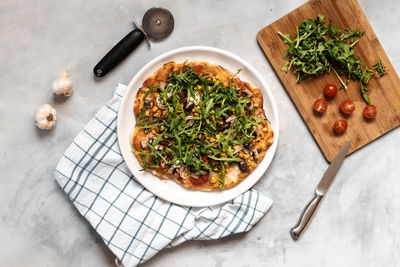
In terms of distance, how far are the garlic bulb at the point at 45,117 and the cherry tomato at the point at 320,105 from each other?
2565 millimetres

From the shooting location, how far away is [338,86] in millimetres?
3367

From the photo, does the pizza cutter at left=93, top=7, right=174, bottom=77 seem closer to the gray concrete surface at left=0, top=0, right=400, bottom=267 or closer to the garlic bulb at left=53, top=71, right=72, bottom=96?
the gray concrete surface at left=0, top=0, right=400, bottom=267

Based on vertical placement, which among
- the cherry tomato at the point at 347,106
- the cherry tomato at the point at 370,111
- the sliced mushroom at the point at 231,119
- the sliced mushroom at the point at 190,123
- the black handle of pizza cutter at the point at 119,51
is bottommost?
the cherry tomato at the point at 370,111

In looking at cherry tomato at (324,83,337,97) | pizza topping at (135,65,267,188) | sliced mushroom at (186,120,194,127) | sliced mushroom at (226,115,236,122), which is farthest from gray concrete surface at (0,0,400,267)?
sliced mushroom at (186,120,194,127)

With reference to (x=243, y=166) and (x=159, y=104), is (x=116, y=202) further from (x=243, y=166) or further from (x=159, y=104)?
(x=243, y=166)

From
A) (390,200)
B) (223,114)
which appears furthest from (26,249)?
(390,200)

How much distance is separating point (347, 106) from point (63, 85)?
2735 mm

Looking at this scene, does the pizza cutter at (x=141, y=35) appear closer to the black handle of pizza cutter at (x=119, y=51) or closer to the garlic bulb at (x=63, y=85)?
the black handle of pizza cutter at (x=119, y=51)

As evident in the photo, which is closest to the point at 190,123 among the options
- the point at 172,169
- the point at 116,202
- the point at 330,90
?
the point at 172,169

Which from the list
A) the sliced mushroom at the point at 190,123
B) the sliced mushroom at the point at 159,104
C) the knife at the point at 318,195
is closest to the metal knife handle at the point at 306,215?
the knife at the point at 318,195

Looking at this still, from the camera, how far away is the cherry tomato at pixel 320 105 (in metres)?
3.29

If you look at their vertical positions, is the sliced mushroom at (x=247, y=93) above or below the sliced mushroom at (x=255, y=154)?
above

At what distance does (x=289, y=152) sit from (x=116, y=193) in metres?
1.77

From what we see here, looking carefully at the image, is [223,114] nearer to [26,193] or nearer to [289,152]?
[289,152]
